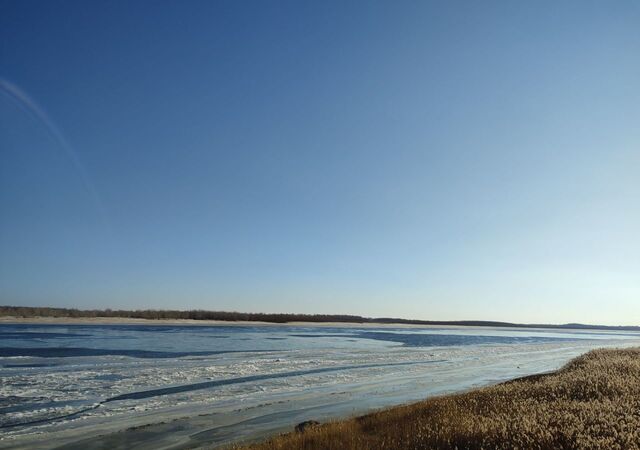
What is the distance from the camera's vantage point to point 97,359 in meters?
26.7

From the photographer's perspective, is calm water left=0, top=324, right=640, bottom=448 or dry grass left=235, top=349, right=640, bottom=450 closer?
dry grass left=235, top=349, right=640, bottom=450

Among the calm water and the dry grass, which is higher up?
the dry grass

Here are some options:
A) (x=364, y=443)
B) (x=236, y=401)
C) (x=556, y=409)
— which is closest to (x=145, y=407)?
(x=236, y=401)

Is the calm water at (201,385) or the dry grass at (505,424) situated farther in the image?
the calm water at (201,385)

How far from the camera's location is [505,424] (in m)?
9.43

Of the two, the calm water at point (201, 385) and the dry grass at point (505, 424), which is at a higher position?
the dry grass at point (505, 424)

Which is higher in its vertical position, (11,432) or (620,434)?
(620,434)

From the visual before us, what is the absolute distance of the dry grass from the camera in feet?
27.8

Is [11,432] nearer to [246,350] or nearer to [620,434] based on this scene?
[620,434]

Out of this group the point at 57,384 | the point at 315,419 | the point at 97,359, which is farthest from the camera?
the point at 97,359

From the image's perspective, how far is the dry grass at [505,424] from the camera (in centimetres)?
848

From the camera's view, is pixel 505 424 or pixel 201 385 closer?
pixel 505 424

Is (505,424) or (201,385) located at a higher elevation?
(505,424)

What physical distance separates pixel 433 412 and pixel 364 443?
361 centimetres
